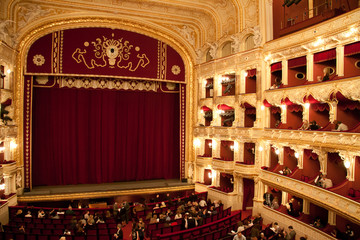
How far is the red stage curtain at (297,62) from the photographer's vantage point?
43.5 ft

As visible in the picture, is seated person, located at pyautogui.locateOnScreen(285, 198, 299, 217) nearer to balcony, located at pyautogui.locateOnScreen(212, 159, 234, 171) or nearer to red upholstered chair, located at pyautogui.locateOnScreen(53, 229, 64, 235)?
balcony, located at pyautogui.locateOnScreen(212, 159, 234, 171)

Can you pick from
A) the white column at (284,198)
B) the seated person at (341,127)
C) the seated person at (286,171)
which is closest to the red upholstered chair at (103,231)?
the seated person at (286,171)

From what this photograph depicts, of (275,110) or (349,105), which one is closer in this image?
(349,105)

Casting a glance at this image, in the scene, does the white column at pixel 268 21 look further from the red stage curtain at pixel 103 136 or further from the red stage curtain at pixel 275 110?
the red stage curtain at pixel 103 136

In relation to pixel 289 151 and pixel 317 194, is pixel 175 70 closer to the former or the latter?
pixel 289 151

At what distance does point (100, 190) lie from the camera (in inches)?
679

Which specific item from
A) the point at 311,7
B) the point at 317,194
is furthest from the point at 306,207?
the point at 311,7

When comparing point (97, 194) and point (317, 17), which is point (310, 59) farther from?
point (97, 194)

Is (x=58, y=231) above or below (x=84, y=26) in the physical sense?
below

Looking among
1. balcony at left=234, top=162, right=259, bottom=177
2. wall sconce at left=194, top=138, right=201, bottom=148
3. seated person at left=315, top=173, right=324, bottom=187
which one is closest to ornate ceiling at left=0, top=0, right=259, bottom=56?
wall sconce at left=194, top=138, right=201, bottom=148

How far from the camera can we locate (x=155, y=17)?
63.3 ft

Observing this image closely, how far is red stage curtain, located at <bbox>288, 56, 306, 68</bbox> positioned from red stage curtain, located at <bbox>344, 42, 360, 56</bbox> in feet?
6.82

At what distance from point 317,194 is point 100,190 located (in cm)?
1179

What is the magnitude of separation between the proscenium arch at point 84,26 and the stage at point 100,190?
4.36 ft
